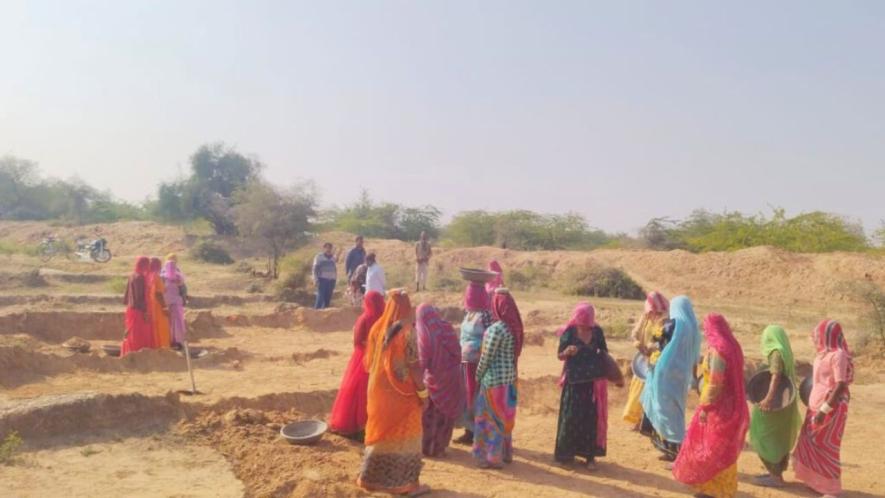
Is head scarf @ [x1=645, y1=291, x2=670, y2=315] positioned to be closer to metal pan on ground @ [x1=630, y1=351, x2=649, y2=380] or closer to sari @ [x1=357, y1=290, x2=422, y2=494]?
metal pan on ground @ [x1=630, y1=351, x2=649, y2=380]

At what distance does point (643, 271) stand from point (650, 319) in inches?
792

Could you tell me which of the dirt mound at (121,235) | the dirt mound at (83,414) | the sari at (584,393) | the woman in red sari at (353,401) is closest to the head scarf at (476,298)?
the sari at (584,393)

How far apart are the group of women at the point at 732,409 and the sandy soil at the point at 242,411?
0.31m

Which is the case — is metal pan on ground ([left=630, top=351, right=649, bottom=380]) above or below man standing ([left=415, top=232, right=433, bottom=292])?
below

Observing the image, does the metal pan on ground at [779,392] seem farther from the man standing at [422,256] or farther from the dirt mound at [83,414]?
the man standing at [422,256]

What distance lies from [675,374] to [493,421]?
1717 millimetres

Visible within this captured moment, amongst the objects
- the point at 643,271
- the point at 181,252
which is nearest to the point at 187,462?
the point at 643,271

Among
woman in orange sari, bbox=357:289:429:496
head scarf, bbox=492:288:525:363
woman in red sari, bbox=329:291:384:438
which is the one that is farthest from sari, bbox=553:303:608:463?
woman in red sari, bbox=329:291:384:438

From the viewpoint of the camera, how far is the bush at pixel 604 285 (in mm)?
23500

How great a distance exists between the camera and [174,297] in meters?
11.3

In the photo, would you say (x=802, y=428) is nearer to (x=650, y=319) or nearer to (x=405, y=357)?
(x=650, y=319)

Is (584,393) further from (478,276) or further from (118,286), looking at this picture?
(118,286)

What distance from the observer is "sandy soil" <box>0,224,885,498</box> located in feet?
18.9

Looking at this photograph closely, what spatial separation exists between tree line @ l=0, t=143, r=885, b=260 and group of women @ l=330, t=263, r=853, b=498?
19544mm
